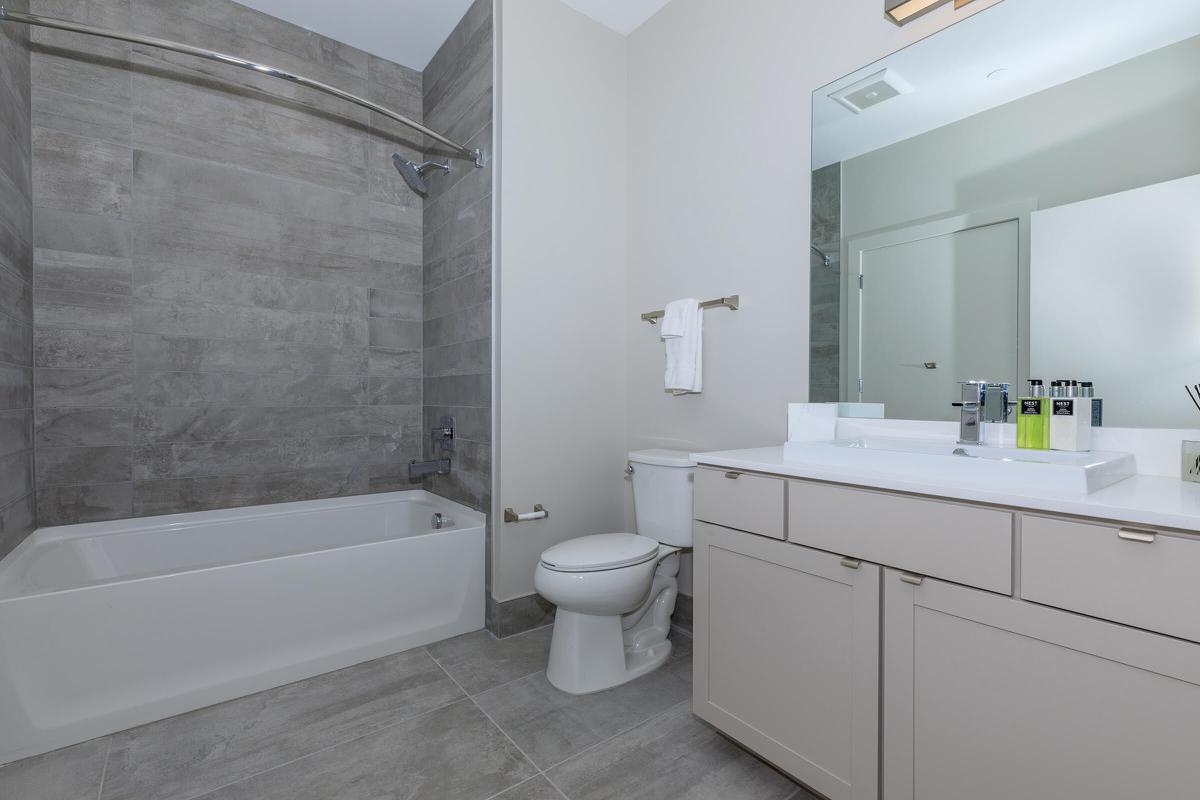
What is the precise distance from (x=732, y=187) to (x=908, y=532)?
147 cm

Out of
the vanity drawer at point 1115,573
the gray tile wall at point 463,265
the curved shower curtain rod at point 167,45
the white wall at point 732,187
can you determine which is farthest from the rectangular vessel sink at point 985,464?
the curved shower curtain rod at point 167,45

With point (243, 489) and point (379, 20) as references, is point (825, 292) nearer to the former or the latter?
point (379, 20)

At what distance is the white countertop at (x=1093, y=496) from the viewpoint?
825 millimetres

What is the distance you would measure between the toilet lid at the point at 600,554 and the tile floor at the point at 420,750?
1.45 feet

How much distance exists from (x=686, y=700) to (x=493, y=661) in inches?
28.7

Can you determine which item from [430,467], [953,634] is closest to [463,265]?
[430,467]

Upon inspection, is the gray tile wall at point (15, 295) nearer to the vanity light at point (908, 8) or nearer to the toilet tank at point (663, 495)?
the toilet tank at point (663, 495)

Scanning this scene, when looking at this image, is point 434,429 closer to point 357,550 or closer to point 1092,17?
point 357,550

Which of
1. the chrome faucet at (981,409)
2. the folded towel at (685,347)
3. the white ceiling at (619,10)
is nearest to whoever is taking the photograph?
the chrome faucet at (981,409)

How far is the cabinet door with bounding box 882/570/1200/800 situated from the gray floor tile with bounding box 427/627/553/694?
1268 millimetres

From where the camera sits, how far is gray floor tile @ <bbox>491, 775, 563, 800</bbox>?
139 cm

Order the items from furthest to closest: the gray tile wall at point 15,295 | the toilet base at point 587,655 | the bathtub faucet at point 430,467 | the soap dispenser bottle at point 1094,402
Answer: the bathtub faucet at point 430,467 → the toilet base at point 587,655 → the gray tile wall at point 15,295 → the soap dispenser bottle at point 1094,402

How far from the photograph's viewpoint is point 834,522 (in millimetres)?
1233

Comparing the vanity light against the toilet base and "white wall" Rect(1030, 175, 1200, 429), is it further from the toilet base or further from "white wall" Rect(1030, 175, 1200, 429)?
the toilet base
